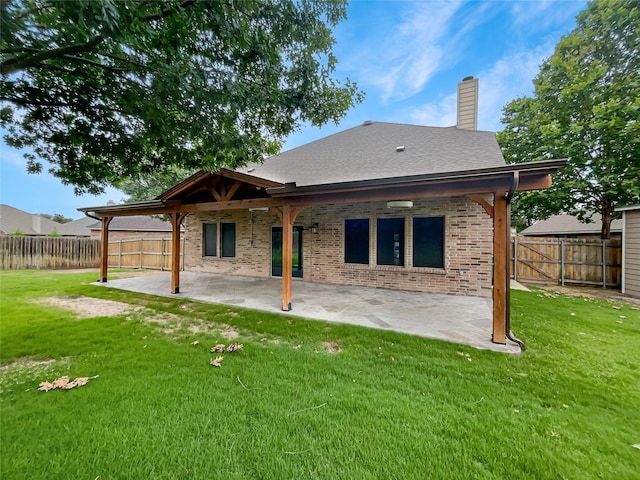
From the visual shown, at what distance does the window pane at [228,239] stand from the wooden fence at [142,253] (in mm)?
3716

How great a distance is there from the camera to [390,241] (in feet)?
27.3

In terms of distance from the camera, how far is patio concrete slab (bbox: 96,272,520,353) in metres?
A: 4.70

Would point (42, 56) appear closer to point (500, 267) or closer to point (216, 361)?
point (216, 361)

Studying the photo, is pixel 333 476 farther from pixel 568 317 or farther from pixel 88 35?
pixel 568 317

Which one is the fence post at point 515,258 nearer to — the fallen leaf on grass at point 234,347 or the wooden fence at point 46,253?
the fallen leaf on grass at point 234,347

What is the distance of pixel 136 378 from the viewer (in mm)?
3104

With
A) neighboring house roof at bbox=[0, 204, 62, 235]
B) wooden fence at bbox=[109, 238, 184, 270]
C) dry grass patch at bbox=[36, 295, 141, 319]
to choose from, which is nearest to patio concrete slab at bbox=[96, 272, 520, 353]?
dry grass patch at bbox=[36, 295, 141, 319]

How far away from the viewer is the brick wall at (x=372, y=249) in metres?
7.28

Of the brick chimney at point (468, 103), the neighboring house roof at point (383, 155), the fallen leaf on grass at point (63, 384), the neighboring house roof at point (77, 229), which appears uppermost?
the brick chimney at point (468, 103)

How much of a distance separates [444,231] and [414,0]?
584 cm

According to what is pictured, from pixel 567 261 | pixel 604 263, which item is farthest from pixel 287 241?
pixel 604 263

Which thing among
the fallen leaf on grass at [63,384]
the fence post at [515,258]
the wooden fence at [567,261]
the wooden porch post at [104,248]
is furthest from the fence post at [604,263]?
the wooden porch post at [104,248]

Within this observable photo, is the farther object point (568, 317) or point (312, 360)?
point (568, 317)

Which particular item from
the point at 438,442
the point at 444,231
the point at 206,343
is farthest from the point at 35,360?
the point at 444,231
